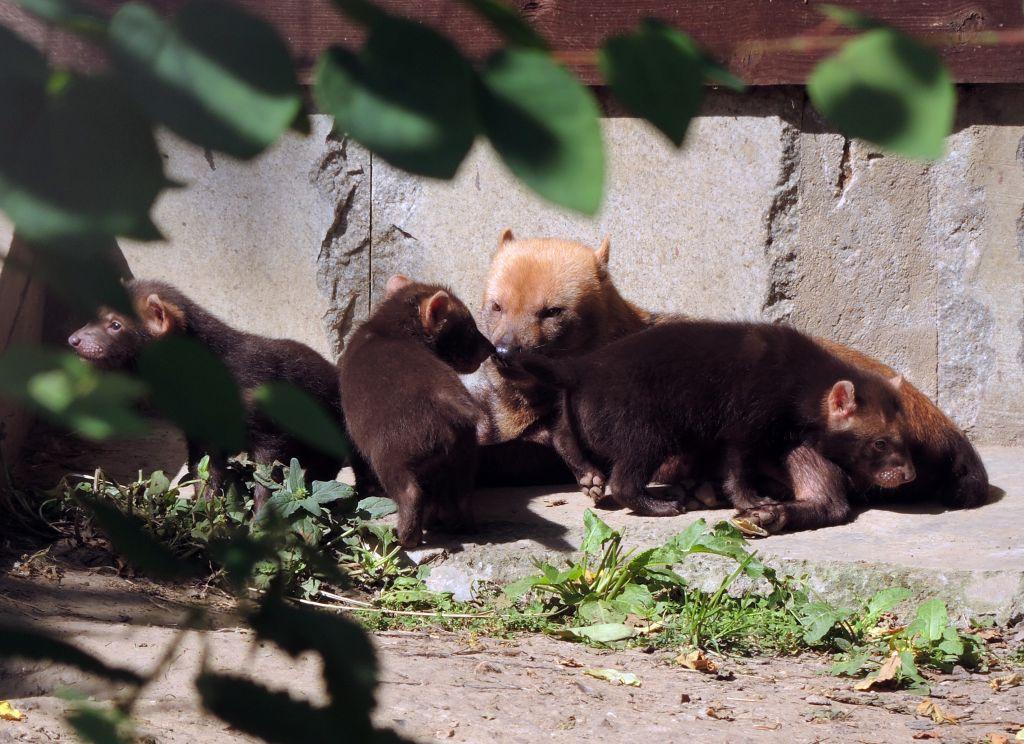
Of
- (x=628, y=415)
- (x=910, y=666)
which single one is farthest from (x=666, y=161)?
(x=910, y=666)

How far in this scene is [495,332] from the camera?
22.1 feet

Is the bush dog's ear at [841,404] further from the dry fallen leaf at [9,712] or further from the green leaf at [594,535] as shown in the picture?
the dry fallen leaf at [9,712]

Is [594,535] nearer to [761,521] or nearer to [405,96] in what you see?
[761,521]

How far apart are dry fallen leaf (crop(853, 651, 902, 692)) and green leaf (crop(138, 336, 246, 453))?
351 cm

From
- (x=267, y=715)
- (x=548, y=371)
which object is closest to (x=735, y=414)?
(x=548, y=371)

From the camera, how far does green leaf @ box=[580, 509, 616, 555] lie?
15.5 ft

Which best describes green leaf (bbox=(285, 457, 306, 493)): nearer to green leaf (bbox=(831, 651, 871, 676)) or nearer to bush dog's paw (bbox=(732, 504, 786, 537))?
bush dog's paw (bbox=(732, 504, 786, 537))

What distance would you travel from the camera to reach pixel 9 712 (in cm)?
309

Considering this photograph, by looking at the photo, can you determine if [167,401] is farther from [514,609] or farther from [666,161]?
[666,161]

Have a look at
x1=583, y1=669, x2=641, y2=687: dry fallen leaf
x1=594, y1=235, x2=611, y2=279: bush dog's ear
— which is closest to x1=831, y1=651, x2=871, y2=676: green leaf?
x1=583, y1=669, x2=641, y2=687: dry fallen leaf

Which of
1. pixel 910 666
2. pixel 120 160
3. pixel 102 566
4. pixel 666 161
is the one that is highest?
pixel 666 161

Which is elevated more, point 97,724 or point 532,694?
point 97,724

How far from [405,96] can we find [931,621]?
13.0 feet

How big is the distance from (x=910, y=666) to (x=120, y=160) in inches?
147
